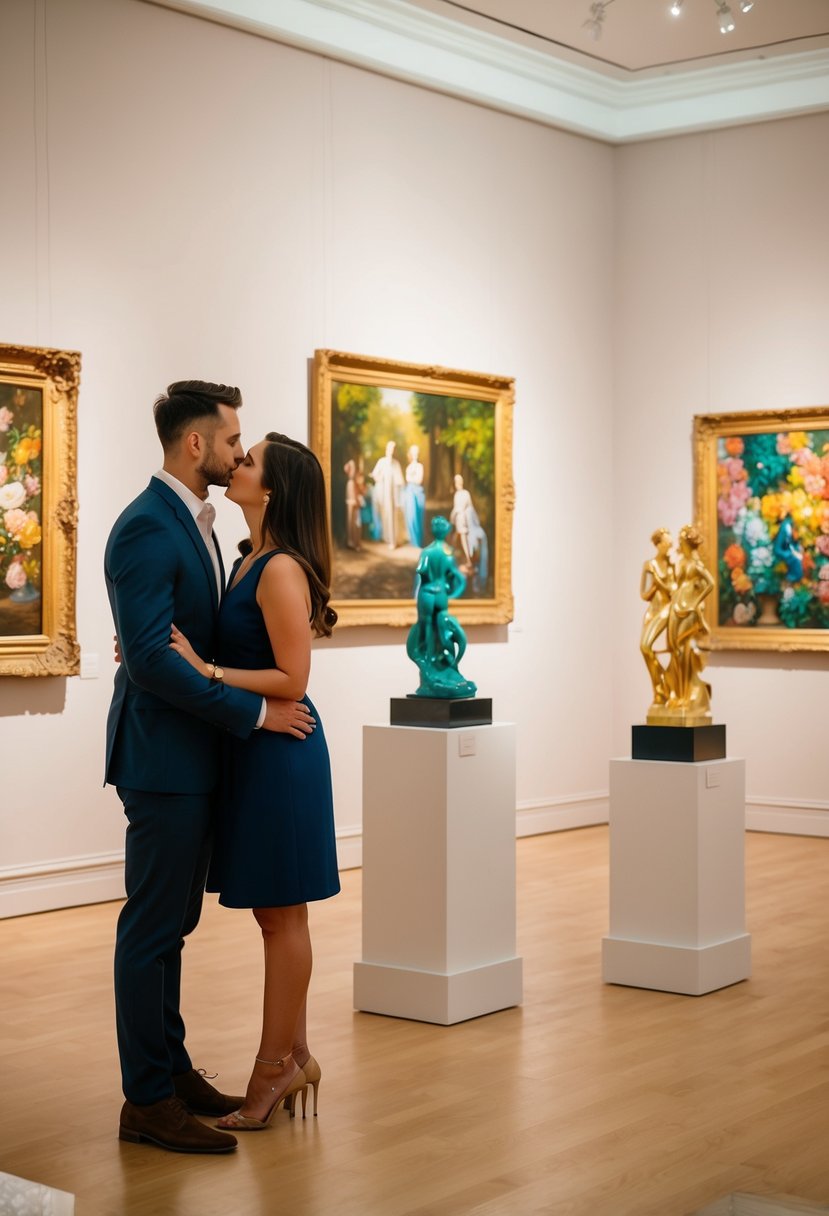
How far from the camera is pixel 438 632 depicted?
8.18 meters

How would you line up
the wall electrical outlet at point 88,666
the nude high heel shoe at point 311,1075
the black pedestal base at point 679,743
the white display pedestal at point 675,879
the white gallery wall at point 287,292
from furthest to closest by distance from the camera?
the wall electrical outlet at point 88,666 < the white gallery wall at point 287,292 < the black pedestal base at point 679,743 < the white display pedestal at point 675,879 < the nude high heel shoe at point 311,1075

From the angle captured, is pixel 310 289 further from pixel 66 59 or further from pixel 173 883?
pixel 173 883

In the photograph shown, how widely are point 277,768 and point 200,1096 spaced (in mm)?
1357

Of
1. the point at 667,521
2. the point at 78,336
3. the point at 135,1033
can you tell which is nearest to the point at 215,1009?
the point at 135,1033

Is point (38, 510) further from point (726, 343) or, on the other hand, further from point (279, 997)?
point (726, 343)

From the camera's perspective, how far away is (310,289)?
12.5 metres

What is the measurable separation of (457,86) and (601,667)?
216 inches

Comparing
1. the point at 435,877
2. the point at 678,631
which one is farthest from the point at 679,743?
the point at 435,877

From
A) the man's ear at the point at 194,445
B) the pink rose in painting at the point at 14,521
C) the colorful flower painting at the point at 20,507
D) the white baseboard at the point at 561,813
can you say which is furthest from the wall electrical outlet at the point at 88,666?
the man's ear at the point at 194,445

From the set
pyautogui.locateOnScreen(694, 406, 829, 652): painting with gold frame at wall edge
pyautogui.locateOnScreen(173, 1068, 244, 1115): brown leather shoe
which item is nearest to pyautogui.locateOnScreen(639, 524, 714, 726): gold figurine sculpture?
pyautogui.locateOnScreen(173, 1068, 244, 1115): brown leather shoe

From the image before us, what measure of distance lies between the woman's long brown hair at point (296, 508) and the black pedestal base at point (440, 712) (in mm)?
1976

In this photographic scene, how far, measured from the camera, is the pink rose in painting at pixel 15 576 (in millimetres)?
10391

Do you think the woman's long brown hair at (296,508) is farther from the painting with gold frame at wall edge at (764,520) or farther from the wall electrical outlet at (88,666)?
the painting with gold frame at wall edge at (764,520)

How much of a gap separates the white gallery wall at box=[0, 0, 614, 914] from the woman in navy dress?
80.8 inches
